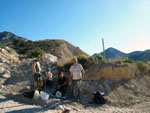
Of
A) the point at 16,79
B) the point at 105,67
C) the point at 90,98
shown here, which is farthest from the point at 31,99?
the point at 105,67

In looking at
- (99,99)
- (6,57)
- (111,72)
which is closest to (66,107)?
(99,99)

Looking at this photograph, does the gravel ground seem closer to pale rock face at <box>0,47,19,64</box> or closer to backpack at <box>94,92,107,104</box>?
backpack at <box>94,92,107,104</box>

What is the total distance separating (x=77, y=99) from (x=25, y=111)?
6.93ft

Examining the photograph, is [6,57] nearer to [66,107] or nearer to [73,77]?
[73,77]

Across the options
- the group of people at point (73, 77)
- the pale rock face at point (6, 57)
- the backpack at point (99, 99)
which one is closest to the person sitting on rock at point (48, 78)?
the group of people at point (73, 77)

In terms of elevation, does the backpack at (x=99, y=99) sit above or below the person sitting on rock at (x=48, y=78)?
below

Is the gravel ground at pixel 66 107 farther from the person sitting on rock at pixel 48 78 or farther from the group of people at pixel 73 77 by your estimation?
the person sitting on rock at pixel 48 78

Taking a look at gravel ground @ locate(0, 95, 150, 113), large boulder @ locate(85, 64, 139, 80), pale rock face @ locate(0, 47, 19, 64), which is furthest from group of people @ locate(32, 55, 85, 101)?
pale rock face @ locate(0, 47, 19, 64)

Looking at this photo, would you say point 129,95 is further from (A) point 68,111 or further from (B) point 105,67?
(A) point 68,111

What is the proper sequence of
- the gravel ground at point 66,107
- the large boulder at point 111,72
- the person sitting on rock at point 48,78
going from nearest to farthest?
1. the gravel ground at point 66,107
2. the person sitting on rock at point 48,78
3. the large boulder at point 111,72

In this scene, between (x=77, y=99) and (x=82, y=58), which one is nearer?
(x=77, y=99)

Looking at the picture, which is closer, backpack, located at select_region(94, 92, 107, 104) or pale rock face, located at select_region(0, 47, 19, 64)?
backpack, located at select_region(94, 92, 107, 104)

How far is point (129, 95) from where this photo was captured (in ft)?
19.8

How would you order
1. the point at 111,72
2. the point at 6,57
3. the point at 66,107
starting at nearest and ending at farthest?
the point at 66,107 → the point at 111,72 → the point at 6,57
